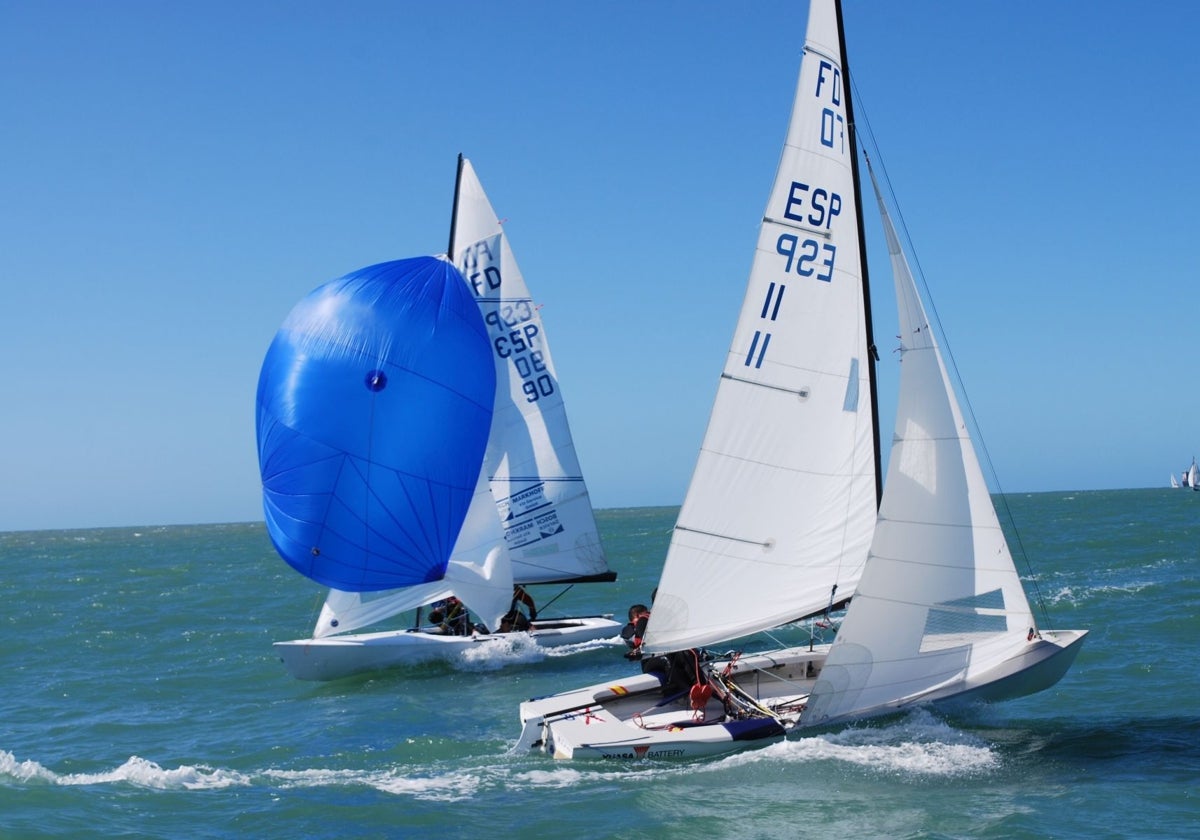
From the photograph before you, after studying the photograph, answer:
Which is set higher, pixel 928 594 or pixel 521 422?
pixel 521 422

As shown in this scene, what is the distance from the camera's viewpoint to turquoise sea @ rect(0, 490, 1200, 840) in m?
10.0

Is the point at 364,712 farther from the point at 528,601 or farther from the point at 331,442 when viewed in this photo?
the point at 528,601

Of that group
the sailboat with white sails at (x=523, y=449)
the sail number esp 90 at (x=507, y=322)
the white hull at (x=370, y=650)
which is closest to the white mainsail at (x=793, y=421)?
the white hull at (x=370, y=650)

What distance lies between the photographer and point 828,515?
12281 millimetres

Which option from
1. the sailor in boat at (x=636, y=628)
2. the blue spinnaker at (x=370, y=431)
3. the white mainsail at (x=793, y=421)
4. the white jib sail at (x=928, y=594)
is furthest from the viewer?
the blue spinnaker at (x=370, y=431)

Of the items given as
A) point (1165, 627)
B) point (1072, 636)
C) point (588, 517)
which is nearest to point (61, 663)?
point (588, 517)

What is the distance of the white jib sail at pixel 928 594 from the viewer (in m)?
11.5

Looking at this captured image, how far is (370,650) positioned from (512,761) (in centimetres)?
680

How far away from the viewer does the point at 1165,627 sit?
19359mm

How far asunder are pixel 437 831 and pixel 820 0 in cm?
888

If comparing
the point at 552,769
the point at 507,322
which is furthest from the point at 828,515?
the point at 507,322

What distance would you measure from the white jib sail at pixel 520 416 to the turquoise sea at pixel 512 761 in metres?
2.24

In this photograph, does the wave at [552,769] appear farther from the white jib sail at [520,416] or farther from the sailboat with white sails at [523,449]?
the white jib sail at [520,416]

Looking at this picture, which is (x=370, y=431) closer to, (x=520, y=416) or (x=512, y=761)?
(x=520, y=416)
